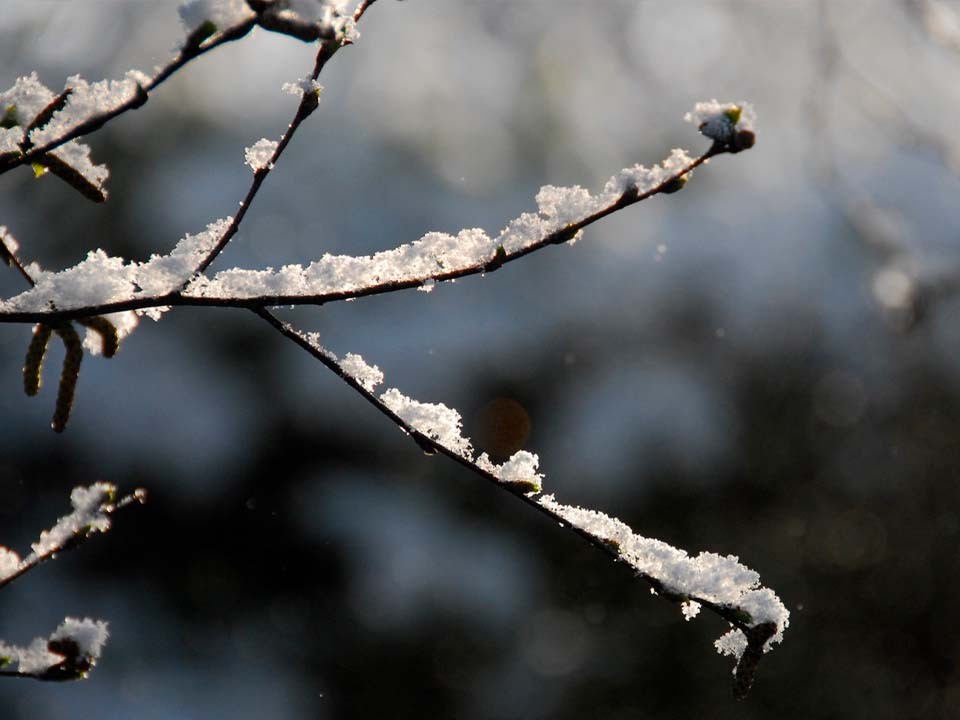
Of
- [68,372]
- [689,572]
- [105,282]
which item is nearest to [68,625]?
[68,372]

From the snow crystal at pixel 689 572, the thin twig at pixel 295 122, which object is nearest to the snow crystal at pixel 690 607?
the snow crystal at pixel 689 572

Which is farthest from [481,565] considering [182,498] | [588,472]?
[182,498]

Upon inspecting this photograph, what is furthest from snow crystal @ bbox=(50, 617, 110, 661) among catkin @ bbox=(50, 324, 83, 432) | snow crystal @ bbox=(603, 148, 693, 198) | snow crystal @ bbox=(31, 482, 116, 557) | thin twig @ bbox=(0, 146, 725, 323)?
snow crystal @ bbox=(603, 148, 693, 198)

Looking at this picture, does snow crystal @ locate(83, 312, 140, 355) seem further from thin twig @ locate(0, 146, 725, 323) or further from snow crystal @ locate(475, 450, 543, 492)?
snow crystal @ locate(475, 450, 543, 492)

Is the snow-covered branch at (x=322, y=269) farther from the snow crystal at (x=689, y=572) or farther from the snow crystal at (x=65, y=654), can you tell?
the snow crystal at (x=65, y=654)

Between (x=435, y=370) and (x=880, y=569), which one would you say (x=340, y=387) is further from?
(x=880, y=569)
